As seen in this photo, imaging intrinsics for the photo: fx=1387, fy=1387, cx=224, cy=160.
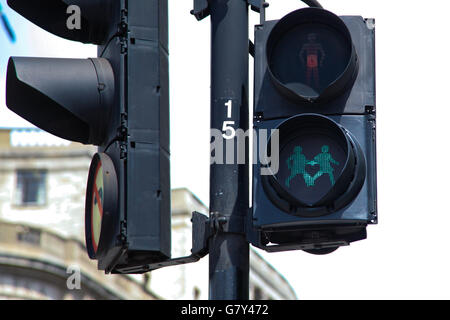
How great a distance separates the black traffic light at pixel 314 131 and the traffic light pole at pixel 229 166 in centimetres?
13

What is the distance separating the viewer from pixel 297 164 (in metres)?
7.07

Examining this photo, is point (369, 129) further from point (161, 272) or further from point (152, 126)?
point (161, 272)

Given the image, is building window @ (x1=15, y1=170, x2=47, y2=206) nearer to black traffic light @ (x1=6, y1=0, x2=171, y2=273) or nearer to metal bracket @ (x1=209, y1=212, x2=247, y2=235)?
black traffic light @ (x1=6, y1=0, x2=171, y2=273)

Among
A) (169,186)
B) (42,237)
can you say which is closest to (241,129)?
(169,186)

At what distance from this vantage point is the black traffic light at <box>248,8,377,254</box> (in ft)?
22.4

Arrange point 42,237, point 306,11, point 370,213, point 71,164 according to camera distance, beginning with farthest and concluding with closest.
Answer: point 71,164
point 42,237
point 306,11
point 370,213

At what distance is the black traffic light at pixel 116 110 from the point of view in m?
6.77

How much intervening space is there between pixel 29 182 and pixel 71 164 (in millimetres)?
2833

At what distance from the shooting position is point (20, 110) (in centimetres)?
754

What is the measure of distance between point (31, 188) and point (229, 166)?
203ft

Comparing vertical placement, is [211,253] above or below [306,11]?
below

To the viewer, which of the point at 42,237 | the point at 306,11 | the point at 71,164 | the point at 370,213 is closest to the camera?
the point at 370,213

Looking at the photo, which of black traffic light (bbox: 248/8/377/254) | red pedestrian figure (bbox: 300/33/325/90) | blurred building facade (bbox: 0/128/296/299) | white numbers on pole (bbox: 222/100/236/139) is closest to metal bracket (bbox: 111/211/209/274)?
black traffic light (bbox: 248/8/377/254)

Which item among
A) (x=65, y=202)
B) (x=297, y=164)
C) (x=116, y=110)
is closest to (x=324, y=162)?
(x=297, y=164)
